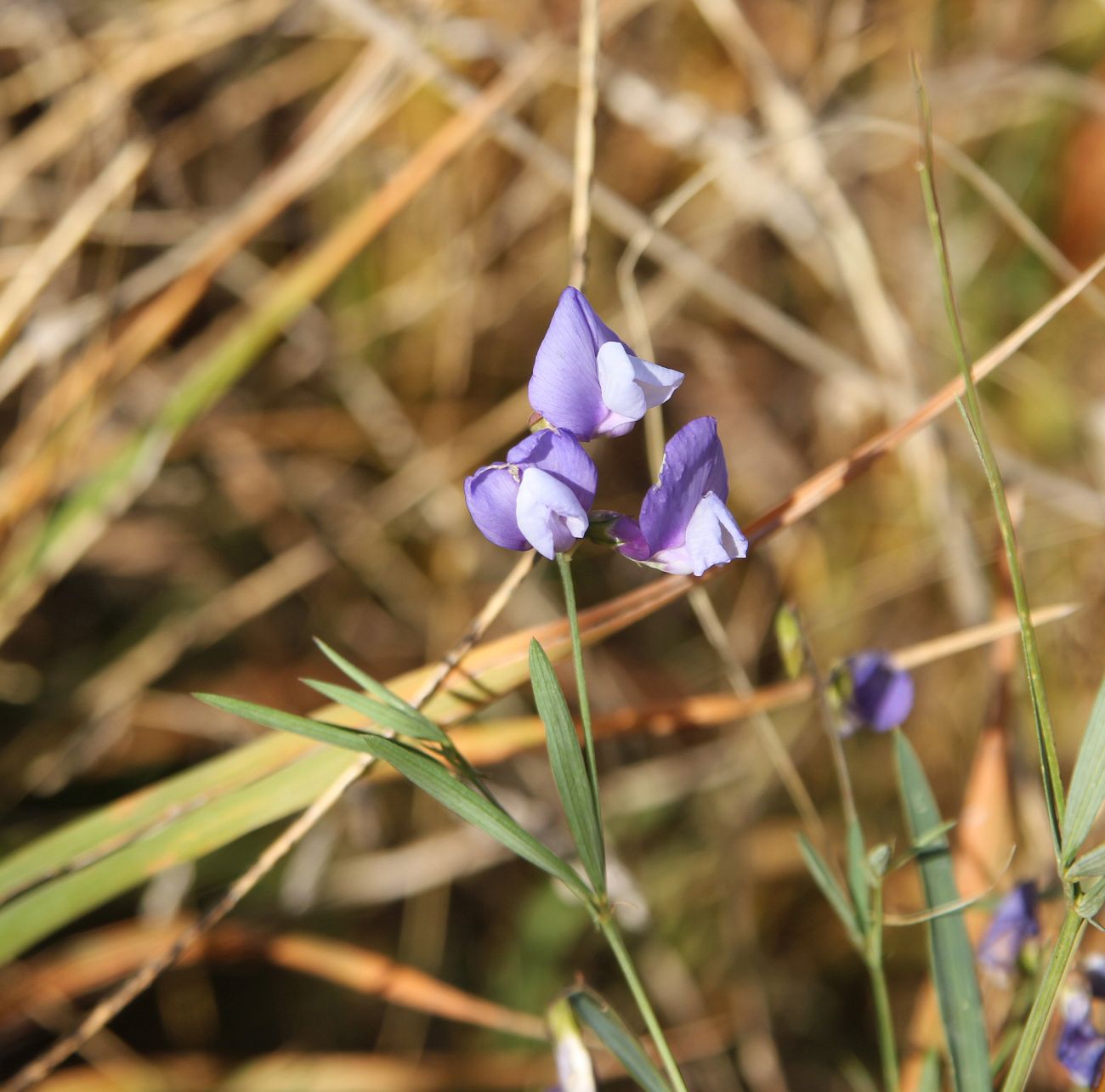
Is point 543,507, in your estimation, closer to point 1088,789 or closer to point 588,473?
point 588,473

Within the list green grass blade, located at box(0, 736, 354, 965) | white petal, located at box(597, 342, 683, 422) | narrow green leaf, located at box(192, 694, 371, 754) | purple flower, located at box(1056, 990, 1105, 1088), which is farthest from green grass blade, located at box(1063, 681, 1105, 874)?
green grass blade, located at box(0, 736, 354, 965)

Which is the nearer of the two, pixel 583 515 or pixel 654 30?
pixel 583 515

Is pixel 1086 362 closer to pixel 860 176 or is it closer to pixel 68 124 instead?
pixel 860 176

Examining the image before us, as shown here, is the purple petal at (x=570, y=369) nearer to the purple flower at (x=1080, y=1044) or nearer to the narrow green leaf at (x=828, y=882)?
the narrow green leaf at (x=828, y=882)

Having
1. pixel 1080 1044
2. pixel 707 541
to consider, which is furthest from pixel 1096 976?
pixel 707 541

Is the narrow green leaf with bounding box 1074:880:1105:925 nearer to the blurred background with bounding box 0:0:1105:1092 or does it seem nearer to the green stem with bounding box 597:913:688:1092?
the green stem with bounding box 597:913:688:1092

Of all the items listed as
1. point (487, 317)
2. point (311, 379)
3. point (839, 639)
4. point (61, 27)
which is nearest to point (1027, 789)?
point (839, 639)

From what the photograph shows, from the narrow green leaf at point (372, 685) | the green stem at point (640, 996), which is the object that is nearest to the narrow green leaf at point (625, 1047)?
the green stem at point (640, 996)
